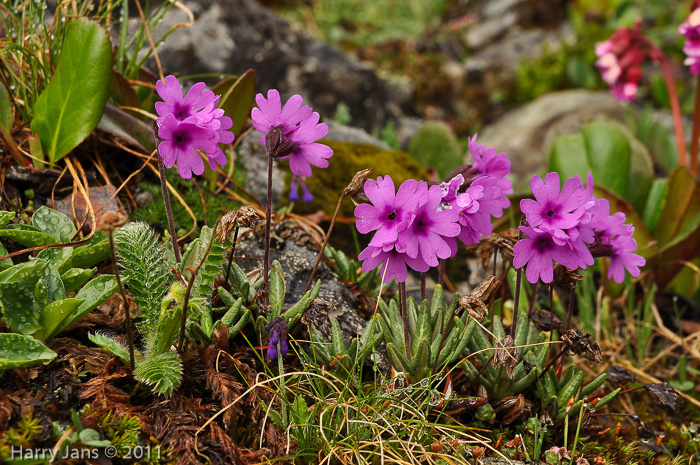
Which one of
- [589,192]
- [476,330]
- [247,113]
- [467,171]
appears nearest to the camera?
[589,192]

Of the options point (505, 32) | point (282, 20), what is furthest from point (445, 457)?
point (505, 32)

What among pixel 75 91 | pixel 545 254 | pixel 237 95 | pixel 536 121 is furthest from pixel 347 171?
pixel 536 121

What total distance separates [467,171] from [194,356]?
1148 mm

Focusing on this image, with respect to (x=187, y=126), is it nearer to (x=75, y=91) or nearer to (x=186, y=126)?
(x=186, y=126)

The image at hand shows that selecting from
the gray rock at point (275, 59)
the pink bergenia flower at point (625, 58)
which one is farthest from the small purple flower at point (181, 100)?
the pink bergenia flower at point (625, 58)

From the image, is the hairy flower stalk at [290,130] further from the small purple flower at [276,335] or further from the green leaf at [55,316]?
the green leaf at [55,316]

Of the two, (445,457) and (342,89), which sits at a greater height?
(342,89)

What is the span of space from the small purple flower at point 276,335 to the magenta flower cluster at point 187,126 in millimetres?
545

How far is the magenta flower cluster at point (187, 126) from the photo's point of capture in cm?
165

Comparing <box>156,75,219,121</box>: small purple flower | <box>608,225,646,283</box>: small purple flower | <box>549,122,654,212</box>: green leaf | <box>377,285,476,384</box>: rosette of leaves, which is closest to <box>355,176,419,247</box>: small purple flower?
<box>377,285,476,384</box>: rosette of leaves

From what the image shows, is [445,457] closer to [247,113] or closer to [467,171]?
[467,171]

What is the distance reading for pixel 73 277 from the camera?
186 cm

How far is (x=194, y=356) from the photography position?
6.01ft

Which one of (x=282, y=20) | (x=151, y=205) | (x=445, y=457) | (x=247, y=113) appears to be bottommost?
(x=445, y=457)
